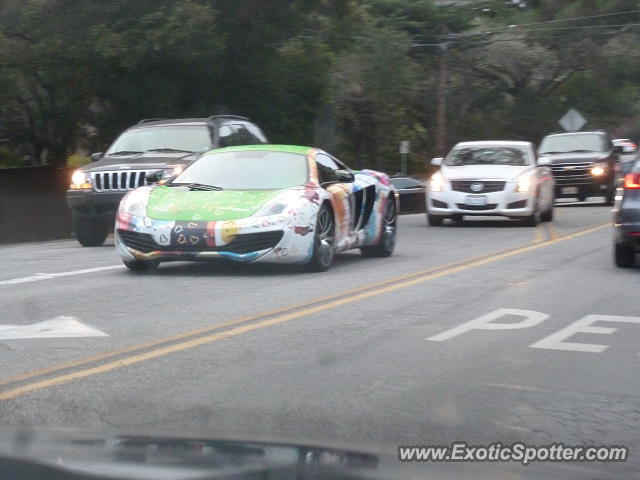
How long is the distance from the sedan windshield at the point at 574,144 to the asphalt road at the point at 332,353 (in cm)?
1882

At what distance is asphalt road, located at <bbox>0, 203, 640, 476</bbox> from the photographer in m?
5.80

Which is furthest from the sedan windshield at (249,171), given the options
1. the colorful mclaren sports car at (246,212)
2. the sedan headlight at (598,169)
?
the sedan headlight at (598,169)

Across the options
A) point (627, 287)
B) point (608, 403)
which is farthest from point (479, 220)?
point (608, 403)

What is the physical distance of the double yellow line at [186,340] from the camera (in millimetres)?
6629

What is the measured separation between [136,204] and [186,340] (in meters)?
4.15

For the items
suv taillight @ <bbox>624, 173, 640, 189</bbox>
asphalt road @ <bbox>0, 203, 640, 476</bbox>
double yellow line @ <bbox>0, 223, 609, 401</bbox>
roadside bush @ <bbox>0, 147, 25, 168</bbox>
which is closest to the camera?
asphalt road @ <bbox>0, 203, 640, 476</bbox>

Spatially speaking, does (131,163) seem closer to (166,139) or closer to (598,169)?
(166,139)

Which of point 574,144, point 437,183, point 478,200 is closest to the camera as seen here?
point 478,200


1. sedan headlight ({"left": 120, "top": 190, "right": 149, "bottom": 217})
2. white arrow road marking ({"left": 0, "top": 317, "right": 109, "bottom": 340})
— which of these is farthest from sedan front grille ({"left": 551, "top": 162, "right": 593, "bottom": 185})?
white arrow road marking ({"left": 0, "top": 317, "right": 109, "bottom": 340})

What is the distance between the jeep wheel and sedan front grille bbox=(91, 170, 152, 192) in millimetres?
493

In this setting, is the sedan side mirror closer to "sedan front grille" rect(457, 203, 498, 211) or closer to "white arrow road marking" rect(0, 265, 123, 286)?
"white arrow road marking" rect(0, 265, 123, 286)

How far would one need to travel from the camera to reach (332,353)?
7.56 meters

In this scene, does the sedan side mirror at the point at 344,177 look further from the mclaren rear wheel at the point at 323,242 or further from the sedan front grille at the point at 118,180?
the sedan front grille at the point at 118,180

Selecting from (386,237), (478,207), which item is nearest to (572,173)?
(478,207)
